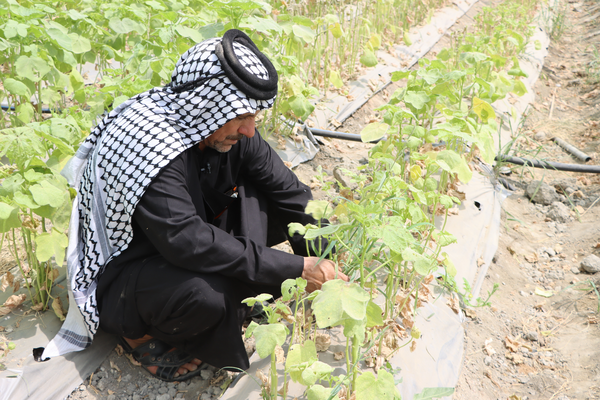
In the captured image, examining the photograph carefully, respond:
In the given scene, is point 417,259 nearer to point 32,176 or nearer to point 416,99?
point 416,99

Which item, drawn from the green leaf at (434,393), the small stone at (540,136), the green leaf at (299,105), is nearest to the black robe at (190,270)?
the green leaf at (434,393)

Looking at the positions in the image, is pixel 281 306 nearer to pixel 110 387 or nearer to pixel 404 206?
pixel 404 206

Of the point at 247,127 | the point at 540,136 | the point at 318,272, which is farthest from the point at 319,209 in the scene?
the point at 540,136

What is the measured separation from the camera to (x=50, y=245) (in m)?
1.74

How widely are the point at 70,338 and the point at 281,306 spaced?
864 millimetres

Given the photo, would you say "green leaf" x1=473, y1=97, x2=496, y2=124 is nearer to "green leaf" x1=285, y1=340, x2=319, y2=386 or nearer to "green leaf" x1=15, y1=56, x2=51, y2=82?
"green leaf" x1=285, y1=340, x2=319, y2=386

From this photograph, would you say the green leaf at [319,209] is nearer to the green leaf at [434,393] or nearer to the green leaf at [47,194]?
the green leaf at [434,393]

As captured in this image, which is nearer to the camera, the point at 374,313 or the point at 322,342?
the point at 374,313

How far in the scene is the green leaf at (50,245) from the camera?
5.64 ft

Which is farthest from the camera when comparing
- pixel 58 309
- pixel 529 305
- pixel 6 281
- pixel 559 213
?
pixel 559 213

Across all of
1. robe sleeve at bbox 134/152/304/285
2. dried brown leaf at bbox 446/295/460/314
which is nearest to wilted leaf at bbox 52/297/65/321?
robe sleeve at bbox 134/152/304/285

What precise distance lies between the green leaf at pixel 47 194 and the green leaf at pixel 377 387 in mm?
1098

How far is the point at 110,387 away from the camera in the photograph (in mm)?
1839

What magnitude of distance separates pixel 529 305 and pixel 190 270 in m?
1.69
